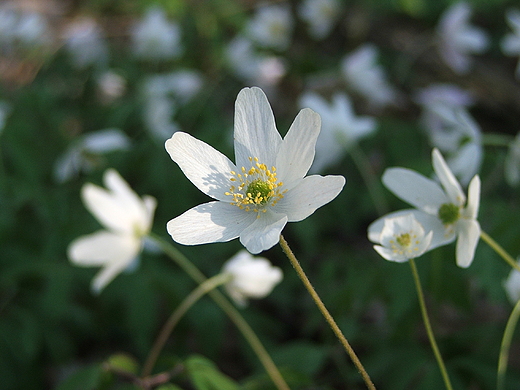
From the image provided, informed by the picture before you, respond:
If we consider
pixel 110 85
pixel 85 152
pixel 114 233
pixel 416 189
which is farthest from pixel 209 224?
pixel 110 85

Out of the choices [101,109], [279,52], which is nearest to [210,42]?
[279,52]

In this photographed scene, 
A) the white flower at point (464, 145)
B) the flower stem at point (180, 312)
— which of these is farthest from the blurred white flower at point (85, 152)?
the white flower at point (464, 145)

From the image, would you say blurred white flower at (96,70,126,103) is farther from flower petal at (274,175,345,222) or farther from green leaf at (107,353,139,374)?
flower petal at (274,175,345,222)

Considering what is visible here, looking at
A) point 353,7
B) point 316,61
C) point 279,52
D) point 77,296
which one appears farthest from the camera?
point 353,7

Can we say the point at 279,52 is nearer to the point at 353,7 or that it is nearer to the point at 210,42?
the point at 210,42

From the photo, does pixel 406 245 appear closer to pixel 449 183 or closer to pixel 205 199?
pixel 449 183
